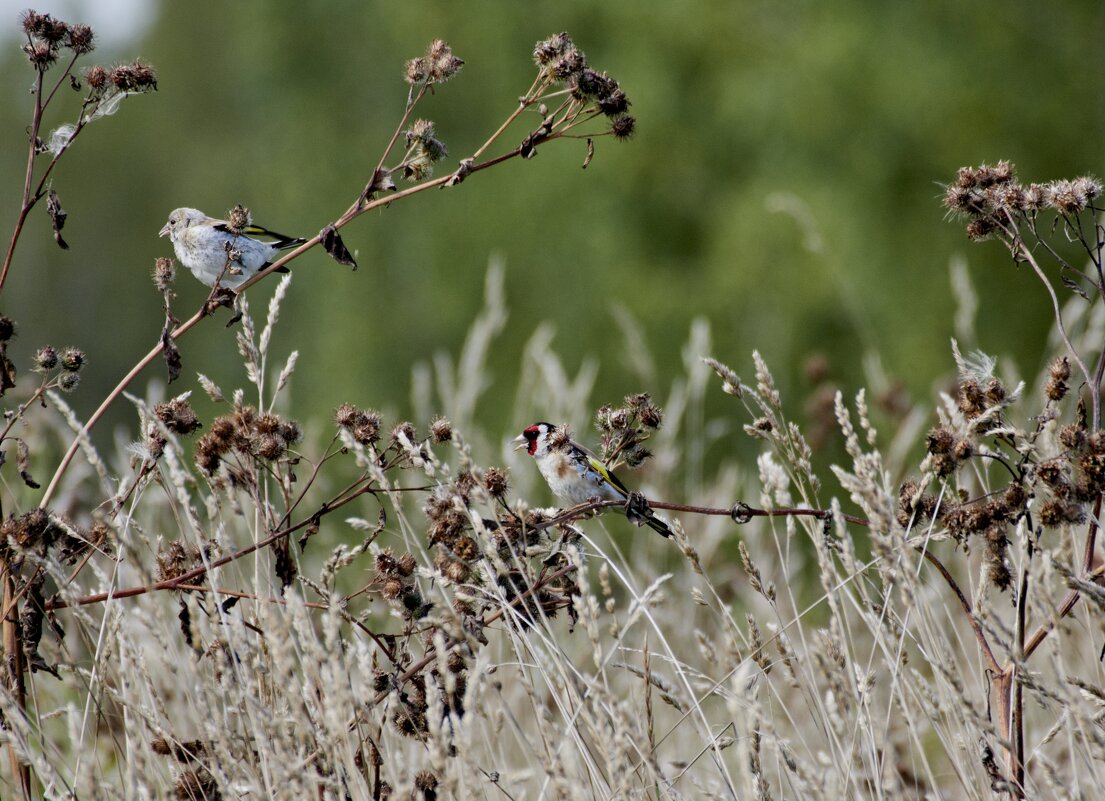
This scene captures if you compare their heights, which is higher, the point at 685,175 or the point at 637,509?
the point at 685,175

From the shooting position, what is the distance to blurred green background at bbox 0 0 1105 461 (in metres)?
11.9

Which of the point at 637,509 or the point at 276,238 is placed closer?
the point at 637,509

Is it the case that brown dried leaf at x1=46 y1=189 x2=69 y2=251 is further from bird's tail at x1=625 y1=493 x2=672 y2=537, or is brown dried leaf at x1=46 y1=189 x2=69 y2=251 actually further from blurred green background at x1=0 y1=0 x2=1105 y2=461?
blurred green background at x1=0 y1=0 x2=1105 y2=461

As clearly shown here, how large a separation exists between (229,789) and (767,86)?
1306 centimetres

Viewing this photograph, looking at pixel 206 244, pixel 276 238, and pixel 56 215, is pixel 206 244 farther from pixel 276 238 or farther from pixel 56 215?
pixel 56 215

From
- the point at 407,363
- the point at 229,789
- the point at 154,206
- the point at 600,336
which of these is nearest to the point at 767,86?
the point at 600,336

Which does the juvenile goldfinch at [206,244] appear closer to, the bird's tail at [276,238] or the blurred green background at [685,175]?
the bird's tail at [276,238]

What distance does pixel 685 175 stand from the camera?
1465cm

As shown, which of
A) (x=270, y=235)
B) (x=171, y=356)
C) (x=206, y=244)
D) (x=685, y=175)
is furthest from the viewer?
(x=685, y=175)

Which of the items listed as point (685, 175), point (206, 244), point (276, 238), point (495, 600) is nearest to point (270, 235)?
point (276, 238)

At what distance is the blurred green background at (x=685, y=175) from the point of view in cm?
1185

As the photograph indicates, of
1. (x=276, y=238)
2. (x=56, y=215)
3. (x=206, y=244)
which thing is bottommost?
(x=56, y=215)

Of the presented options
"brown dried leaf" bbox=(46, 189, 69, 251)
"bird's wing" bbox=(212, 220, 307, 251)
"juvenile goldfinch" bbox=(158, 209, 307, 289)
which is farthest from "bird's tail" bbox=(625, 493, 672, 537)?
"juvenile goldfinch" bbox=(158, 209, 307, 289)

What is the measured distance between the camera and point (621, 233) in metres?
14.6
